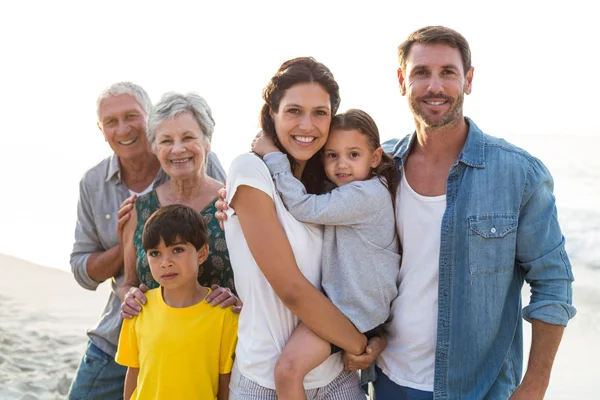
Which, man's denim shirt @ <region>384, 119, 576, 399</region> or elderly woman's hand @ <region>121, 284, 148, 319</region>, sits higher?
man's denim shirt @ <region>384, 119, 576, 399</region>

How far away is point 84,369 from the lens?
3.83m

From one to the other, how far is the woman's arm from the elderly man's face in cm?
130

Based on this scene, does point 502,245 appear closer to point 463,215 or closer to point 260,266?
point 463,215

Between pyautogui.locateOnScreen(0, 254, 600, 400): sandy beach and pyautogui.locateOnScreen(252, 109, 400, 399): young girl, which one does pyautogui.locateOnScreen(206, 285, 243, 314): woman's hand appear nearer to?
pyautogui.locateOnScreen(252, 109, 400, 399): young girl

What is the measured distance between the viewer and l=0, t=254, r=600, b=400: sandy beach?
6.73m

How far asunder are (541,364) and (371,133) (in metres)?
1.21

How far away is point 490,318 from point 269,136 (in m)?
1.23

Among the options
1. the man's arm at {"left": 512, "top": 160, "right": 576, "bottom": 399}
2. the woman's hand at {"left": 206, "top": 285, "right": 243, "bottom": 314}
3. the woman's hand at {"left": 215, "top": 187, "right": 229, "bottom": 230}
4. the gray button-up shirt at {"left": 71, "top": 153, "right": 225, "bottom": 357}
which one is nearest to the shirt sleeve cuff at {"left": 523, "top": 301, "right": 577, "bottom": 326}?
the man's arm at {"left": 512, "top": 160, "right": 576, "bottom": 399}

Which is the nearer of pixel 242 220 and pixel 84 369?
pixel 242 220

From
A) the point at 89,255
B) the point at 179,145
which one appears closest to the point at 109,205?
the point at 89,255

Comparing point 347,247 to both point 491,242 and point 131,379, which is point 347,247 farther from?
point 131,379

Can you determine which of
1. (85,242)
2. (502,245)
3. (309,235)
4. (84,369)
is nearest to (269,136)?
(309,235)

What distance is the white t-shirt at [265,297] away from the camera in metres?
2.82

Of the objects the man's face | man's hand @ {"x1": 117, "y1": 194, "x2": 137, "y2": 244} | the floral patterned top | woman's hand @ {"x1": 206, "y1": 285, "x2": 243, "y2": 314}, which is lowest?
woman's hand @ {"x1": 206, "y1": 285, "x2": 243, "y2": 314}
